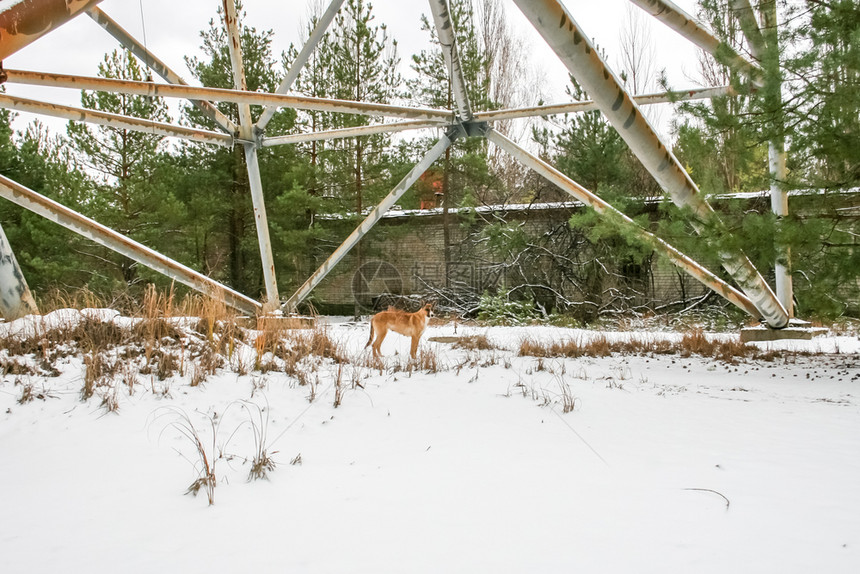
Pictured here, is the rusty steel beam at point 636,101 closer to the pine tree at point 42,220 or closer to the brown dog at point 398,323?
the brown dog at point 398,323

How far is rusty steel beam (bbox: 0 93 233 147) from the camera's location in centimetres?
625

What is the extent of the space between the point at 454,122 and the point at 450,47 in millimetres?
1654

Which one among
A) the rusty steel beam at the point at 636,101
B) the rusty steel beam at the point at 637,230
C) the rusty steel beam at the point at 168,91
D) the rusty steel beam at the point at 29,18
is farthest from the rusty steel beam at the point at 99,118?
the rusty steel beam at the point at 29,18

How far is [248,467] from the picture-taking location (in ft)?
8.54

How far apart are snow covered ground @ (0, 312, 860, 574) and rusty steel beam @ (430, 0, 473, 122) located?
152 inches

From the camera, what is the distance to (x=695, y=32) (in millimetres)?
5902

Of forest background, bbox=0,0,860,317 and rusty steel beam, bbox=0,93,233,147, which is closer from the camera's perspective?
rusty steel beam, bbox=0,93,233,147

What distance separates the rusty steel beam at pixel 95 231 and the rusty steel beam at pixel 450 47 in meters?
3.80

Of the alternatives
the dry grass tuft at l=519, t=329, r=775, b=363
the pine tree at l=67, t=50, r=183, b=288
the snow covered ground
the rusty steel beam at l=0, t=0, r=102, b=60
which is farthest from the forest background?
the rusty steel beam at l=0, t=0, r=102, b=60

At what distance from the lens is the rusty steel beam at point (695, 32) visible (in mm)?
5452

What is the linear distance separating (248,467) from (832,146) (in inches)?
226

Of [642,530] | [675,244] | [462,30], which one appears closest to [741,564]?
[642,530]

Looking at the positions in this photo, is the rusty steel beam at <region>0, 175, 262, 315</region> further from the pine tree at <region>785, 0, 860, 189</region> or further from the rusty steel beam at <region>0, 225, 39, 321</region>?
the pine tree at <region>785, 0, 860, 189</region>

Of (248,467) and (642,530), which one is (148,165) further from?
(642,530)
